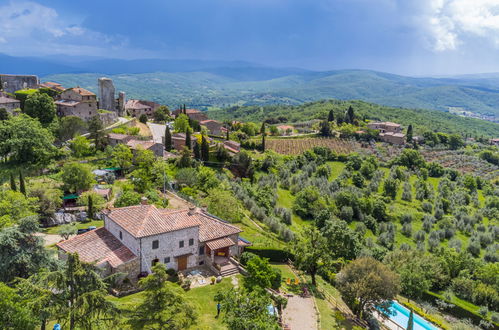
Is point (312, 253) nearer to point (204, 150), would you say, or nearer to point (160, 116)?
point (204, 150)

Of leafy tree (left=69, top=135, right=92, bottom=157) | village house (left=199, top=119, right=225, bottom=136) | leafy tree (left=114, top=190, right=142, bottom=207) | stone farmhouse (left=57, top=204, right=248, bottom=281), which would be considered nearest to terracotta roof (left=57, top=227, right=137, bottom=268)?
stone farmhouse (left=57, top=204, right=248, bottom=281)

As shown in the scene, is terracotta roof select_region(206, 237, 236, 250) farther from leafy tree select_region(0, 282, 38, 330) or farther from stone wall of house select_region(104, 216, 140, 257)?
leafy tree select_region(0, 282, 38, 330)

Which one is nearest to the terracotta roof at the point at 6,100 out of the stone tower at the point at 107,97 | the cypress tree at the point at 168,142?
the stone tower at the point at 107,97

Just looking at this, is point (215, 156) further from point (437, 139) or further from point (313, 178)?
point (437, 139)

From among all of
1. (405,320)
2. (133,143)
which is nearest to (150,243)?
(405,320)

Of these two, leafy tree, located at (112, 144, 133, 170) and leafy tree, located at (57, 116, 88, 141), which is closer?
leafy tree, located at (112, 144, 133, 170)

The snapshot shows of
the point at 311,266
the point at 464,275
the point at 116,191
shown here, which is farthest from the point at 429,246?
the point at 116,191
